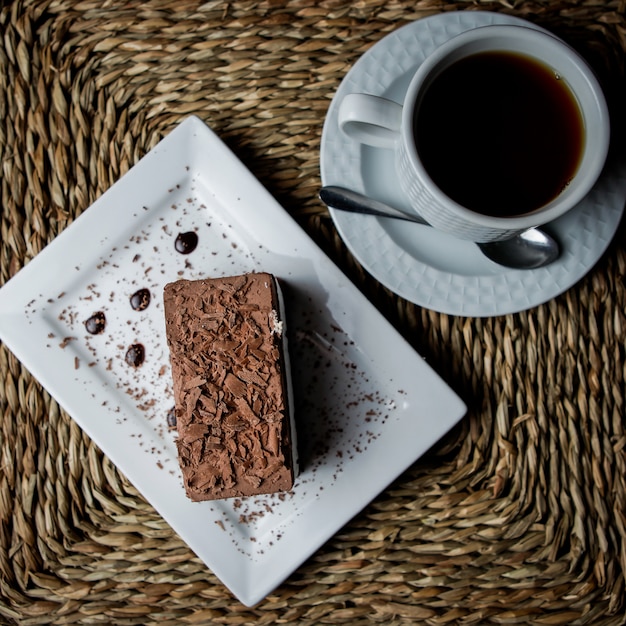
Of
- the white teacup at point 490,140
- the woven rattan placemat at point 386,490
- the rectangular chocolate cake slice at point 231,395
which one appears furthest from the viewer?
the woven rattan placemat at point 386,490

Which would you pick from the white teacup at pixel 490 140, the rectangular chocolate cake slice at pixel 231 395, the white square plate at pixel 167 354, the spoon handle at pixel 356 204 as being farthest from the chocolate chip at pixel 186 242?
the white teacup at pixel 490 140

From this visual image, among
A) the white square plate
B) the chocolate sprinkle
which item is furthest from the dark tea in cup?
the chocolate sprinkle

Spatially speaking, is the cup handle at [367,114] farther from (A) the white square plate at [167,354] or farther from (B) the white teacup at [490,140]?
(A) the white square plate at [167,354]

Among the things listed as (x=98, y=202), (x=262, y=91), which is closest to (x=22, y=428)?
(x=98, y=202)

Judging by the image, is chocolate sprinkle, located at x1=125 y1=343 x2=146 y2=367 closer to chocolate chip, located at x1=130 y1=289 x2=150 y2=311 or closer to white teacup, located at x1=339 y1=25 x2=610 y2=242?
chocolate chip, located at x1=130 y1=289 x2=150 y2=311

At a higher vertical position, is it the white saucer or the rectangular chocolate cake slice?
the white saucer

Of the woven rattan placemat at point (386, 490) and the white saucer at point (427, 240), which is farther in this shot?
the woven rattan placemat at point (386, 490)

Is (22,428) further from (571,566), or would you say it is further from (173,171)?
(571,566)
